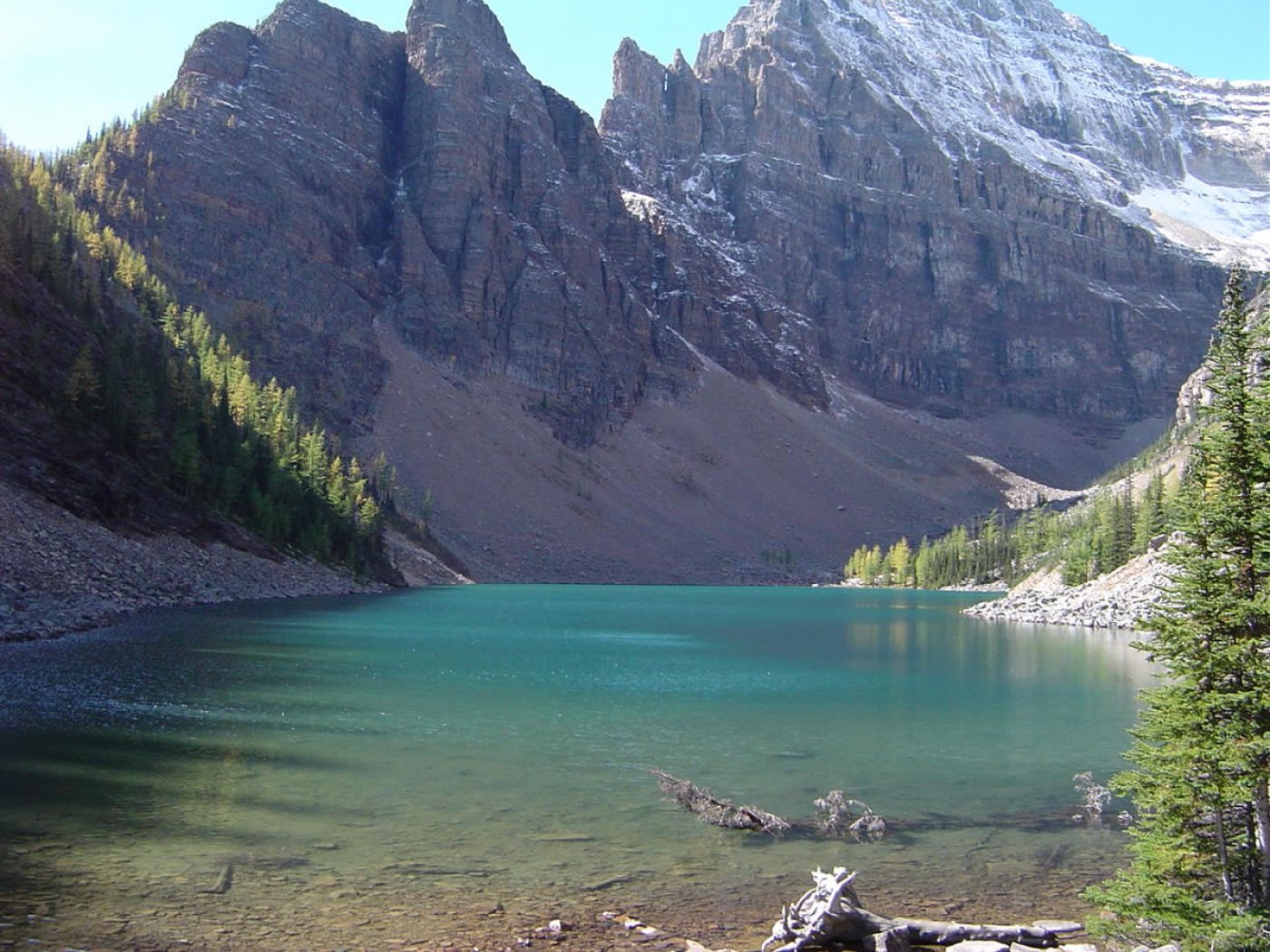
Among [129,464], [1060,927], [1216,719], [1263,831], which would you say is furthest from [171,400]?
[1263,831]

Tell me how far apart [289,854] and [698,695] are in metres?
23.1

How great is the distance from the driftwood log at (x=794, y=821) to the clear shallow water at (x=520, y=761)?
0.48m

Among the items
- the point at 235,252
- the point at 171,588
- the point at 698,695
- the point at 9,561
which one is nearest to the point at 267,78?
the point at 235,252

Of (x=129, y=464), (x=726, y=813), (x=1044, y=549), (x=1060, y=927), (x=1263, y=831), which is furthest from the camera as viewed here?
(x=1044, y=549)

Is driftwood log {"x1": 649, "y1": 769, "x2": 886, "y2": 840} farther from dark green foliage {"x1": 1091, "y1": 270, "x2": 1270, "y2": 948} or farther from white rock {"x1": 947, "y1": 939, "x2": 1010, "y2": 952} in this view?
dark green foliage {"x1": 1091, "y1": 270, "x2": 1270, "y2": 948}

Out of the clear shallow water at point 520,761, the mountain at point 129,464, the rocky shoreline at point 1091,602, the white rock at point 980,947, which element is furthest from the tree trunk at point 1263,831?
the rocky shoreline at point 1091,602

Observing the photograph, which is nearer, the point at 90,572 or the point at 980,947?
the point at 980,947

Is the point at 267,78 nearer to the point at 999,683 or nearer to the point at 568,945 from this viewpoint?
the point at 999,683

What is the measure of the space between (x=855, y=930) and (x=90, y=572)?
50338 millimetres

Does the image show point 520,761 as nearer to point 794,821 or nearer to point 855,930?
point 794,821

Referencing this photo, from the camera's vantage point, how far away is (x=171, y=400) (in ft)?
281

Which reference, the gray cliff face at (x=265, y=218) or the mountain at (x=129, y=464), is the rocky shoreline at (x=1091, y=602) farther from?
the gray cliff face at (x=265, y=218)

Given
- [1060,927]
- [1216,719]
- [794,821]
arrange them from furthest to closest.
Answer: [794,821]
[1060,927]
[1216,719]

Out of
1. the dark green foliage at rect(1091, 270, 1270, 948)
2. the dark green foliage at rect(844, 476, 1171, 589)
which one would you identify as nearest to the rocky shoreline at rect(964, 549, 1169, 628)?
the dark green foliage at rect(844, 476, 1171, 589)
